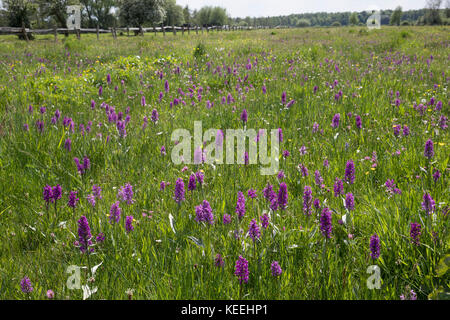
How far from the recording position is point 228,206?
108 inches

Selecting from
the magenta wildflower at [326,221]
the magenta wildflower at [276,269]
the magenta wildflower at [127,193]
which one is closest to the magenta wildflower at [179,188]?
the magenta wildflower at [127,193]

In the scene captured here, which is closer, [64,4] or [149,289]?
[149,289]

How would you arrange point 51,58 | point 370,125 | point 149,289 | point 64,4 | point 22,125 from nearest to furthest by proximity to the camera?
point 149,289 → point 22,125 → point 370,125 → point 51,58 → point 64,4

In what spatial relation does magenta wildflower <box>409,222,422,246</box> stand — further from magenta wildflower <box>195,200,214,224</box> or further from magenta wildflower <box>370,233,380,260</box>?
magenta wildflower <box>195,200,214,224</box>

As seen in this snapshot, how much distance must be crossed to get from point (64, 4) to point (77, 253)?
2764 inches

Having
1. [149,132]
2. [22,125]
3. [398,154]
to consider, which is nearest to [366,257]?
[398,154]

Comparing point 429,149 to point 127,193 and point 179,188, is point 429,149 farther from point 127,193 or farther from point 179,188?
point 127,193

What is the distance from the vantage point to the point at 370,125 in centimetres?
464

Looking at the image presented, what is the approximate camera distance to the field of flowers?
6.07 ft

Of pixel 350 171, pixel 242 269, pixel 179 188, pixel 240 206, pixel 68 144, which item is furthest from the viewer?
pixel 68 144

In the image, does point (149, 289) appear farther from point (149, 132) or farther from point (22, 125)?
point (22, 125)

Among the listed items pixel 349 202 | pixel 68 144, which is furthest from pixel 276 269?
pixel 68 144

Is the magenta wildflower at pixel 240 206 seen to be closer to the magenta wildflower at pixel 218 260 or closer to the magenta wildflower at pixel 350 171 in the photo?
the magenta wildflower at pixel 218 260

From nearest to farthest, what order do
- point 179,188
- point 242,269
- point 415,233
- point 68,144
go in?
point 242,269, point 415,233, point 179,188, point 68,144
